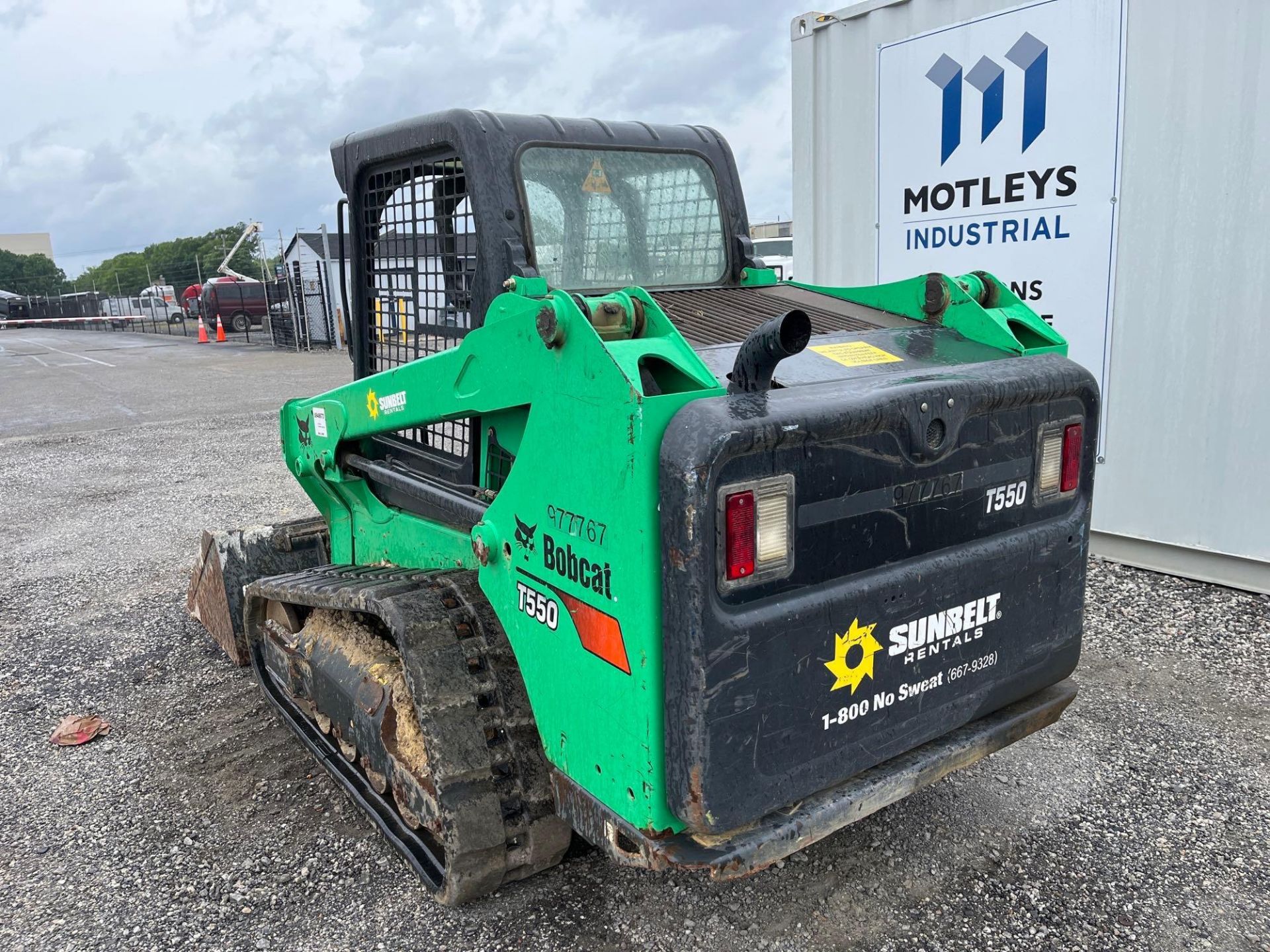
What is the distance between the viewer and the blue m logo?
5473 millimetres

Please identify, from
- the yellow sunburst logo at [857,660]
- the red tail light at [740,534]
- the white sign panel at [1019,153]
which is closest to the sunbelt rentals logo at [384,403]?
the red tail light at [740,534]

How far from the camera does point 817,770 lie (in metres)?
2.32

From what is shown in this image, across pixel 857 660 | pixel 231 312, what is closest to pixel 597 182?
pixel 857 660

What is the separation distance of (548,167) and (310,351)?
22912 millimetres

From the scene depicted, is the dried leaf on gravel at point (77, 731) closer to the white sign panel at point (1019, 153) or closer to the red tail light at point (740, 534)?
the red tail light at point (740, 534)

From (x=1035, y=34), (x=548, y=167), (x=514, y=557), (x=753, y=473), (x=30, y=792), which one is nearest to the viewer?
(x=753, y=473)

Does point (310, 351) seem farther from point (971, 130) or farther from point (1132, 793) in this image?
point (1132, 793)

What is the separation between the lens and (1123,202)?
5227 mm

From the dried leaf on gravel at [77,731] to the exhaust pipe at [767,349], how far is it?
3.27m

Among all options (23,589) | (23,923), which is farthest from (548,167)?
(23,589)

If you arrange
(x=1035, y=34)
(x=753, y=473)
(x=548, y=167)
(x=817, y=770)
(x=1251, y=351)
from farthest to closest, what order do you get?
(x=1035, y=34)
(x=1251, y=351)
(x=548, y=167)
(x=817, y=770)
(x=753, y=473)

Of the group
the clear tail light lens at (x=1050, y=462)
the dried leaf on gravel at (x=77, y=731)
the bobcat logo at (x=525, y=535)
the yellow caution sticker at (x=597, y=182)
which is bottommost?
the dried leaf on gravel at (x=77, y=731)

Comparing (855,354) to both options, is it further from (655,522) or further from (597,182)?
(597,182)

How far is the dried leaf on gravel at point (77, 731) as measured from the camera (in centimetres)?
394
